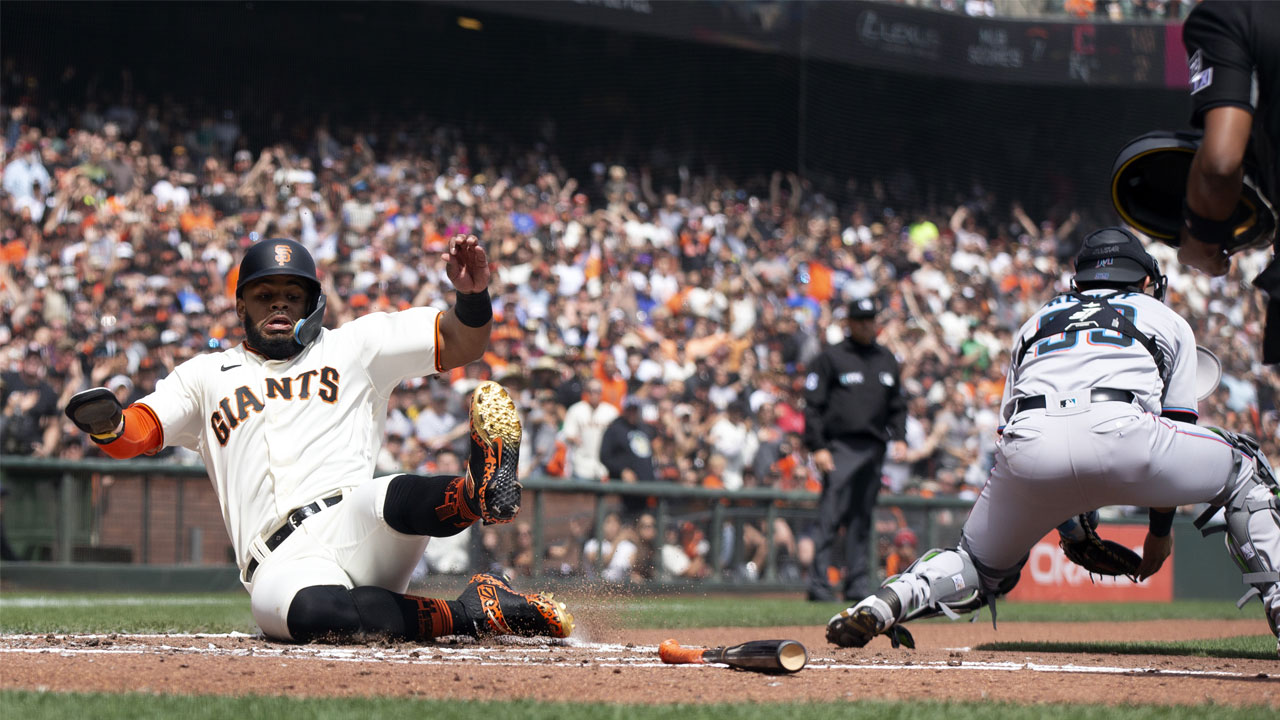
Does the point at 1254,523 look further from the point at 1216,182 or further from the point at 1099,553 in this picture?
the point at 1216,182

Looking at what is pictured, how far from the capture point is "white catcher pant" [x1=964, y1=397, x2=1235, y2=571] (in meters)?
4.67

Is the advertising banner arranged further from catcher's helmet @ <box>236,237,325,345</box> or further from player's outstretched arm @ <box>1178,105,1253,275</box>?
player's outstretched arm @ <box>1178,105,1253,275</box>

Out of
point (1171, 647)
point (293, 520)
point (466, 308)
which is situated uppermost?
point (466, 308)

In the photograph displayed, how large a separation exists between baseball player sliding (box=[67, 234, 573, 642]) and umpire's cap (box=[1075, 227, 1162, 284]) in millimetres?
2243

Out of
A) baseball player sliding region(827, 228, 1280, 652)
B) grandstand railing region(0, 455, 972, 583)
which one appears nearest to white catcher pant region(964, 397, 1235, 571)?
baseball player sliding region(827, 228, 1280, 652)

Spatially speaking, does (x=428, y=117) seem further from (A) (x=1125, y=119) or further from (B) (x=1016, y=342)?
(B) (x=1016, y=342)

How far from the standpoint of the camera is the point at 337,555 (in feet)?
16.6

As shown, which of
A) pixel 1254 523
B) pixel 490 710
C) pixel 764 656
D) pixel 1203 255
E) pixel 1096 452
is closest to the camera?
pixel 490 710

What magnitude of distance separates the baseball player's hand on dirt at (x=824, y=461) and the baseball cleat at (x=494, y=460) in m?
5.68

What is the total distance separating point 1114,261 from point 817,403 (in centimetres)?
511

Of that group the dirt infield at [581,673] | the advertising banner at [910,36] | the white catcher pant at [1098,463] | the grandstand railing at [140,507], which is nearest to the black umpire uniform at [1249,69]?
the white catcher pant at [1098,463]

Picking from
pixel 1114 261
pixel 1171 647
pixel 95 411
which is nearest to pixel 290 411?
pixel 95 411

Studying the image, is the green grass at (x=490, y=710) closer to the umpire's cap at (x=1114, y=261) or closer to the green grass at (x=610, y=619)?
the green grass at (x=610, y=619)

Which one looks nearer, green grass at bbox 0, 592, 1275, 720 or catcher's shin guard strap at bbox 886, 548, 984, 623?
green grass at bbox 0, 592, 1275, 720
